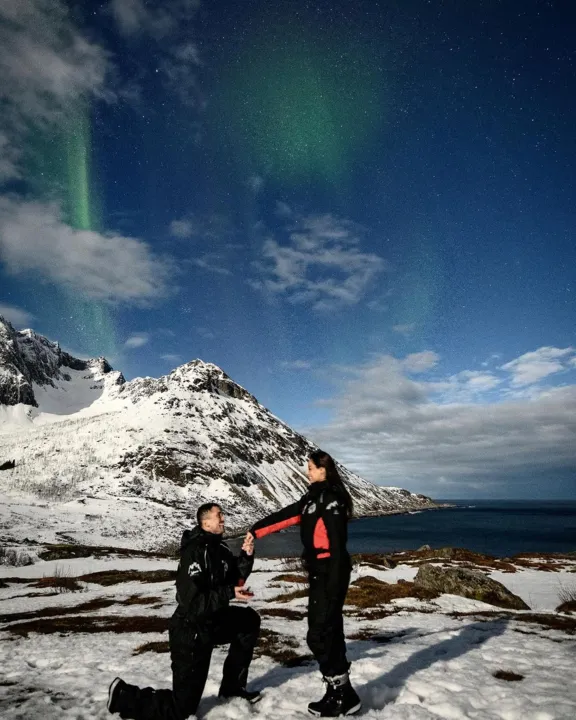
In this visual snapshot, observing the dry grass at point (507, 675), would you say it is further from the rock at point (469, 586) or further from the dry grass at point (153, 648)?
the rock at point (469, 586)

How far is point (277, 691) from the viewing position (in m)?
6.89

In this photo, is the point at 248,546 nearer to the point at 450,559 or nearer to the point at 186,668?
the point at 186,668

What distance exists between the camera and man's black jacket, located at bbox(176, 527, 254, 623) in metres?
5.87

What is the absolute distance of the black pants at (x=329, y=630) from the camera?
6027 millimetres

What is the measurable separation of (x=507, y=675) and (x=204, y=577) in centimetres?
595

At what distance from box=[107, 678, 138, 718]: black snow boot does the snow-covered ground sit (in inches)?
29.4

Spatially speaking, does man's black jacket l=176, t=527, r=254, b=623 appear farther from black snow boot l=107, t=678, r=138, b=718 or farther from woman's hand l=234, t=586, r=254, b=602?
black snow boot l=107, t=678, r=138, b=718

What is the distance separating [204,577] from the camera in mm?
5949

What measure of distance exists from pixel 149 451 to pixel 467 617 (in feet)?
658

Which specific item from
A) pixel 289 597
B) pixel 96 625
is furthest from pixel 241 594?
pixel 289 597

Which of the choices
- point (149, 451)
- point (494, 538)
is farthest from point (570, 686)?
point (149, 451)

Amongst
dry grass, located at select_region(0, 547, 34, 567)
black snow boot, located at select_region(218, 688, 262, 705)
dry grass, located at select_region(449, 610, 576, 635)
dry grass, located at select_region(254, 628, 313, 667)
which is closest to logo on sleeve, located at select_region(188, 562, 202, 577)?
black snow boot, located at select_region(218, 688, 262, 705)

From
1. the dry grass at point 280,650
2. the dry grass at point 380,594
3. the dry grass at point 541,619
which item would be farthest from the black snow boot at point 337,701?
the dry grass at point 380,594

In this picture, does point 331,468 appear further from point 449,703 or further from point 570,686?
point 570,686
